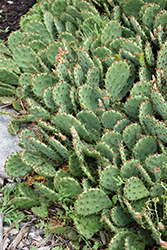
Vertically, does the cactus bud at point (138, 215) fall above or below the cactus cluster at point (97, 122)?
below

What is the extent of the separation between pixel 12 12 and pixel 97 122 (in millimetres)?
2851

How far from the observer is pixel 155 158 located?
186cm

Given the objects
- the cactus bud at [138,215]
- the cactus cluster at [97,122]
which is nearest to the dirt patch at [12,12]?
the cactus cluster at [97,122]

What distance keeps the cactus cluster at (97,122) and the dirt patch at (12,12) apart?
2.67 ft

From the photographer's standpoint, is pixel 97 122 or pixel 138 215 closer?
pixel 138 215

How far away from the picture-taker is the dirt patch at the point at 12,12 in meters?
3.91

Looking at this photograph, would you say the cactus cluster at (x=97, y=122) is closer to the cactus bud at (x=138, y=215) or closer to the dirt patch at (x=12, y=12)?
the cactus bud at (x=138, y=215)

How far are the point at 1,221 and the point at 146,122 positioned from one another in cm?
144

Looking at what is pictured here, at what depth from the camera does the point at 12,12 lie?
4.10 meters

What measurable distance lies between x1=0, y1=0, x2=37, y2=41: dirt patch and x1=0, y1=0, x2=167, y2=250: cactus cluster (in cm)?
81

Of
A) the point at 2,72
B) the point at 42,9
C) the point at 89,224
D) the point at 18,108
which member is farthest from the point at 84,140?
the point at 42,9

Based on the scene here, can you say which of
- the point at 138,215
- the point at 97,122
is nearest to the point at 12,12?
the point at 97,122

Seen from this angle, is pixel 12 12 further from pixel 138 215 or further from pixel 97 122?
pixel 138 215

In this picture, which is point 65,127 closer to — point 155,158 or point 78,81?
point 78,81
